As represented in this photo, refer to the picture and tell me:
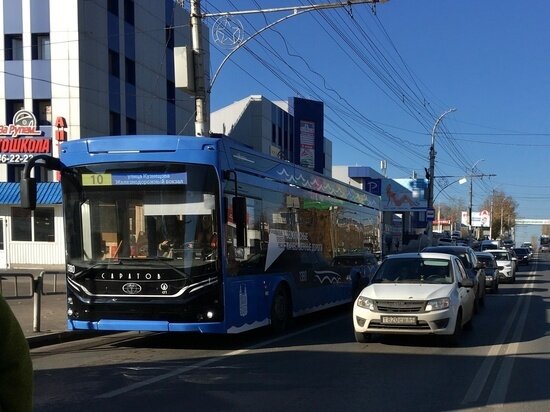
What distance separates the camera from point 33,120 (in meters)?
25.0

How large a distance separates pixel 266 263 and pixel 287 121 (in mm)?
40621

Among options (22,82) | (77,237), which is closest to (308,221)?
(77,237)

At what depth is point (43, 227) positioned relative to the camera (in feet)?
87.4

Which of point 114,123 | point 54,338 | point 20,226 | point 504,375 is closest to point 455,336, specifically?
point 504,375

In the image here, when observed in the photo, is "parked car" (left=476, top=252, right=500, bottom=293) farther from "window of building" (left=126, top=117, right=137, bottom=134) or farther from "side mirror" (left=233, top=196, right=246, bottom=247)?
"window of building" (left=126, top=117, right=137, bottom=134)

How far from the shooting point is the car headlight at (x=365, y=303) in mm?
9945

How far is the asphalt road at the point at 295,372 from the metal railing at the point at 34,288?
3.37 ft

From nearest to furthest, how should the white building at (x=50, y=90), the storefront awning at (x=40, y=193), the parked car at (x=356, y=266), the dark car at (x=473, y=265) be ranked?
1. the parked car at (x=356, y=266)
2. the dark car at (x=473, y=265)
3. the storefront awning at (x=40, y=193)
4. the white building at (x=50, y=90)

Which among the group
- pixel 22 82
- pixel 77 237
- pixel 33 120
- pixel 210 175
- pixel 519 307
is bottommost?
pixel 519 307

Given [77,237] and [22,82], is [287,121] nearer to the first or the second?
[22,82]

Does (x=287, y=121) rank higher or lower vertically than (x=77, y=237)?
higher

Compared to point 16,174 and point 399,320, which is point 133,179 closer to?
point 399,320

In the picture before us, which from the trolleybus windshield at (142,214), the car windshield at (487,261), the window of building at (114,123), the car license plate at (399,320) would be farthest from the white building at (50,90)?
the car license plate at (399,320)

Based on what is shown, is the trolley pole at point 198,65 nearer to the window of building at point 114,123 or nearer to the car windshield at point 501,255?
the window of building at point 114,123
